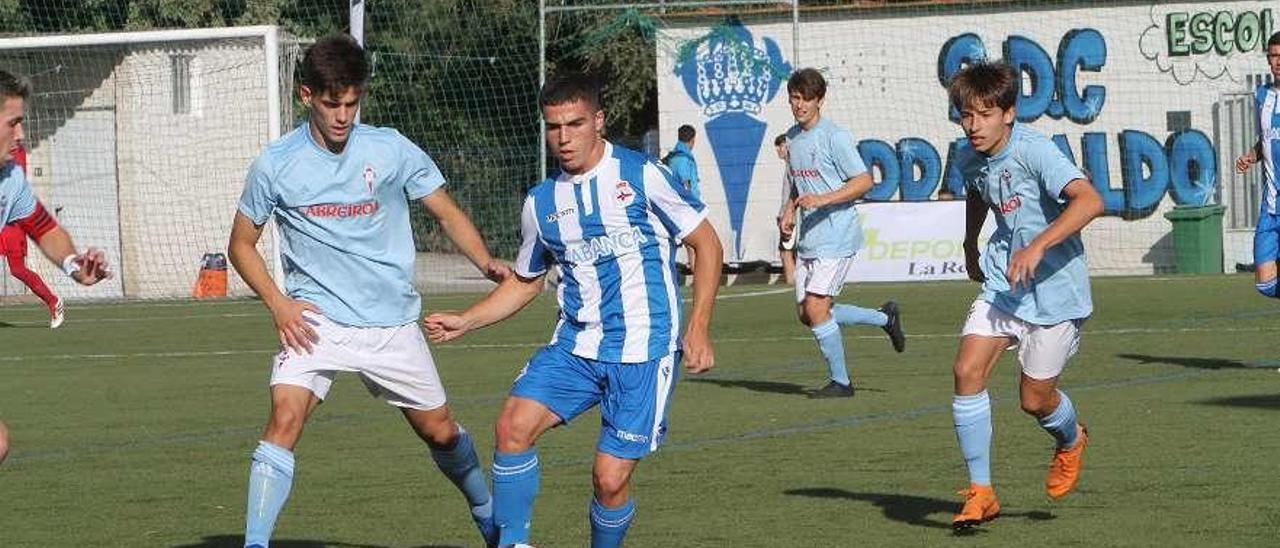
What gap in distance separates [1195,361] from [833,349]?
3036 millimetres

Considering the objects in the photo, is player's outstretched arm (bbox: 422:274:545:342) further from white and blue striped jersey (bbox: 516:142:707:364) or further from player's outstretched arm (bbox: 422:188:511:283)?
white and blue striped jersey (bbox: 516:142:707:364)

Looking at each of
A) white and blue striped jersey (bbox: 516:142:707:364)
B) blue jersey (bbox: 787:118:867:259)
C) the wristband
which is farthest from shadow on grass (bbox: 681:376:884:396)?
the wristband

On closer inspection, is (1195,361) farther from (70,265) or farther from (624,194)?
(70,265)

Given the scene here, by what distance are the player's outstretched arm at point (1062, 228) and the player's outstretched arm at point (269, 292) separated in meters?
2.57

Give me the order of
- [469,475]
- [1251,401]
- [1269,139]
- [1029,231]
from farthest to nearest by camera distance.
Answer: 1. [1269,139]
2. [1251,401]
3. [1029,231]
4. [469,475]

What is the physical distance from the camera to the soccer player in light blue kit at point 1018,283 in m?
8.45

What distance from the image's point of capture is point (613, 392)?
742 cm

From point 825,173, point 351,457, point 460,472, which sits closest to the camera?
point 460,472

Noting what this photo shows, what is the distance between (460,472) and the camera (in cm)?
801

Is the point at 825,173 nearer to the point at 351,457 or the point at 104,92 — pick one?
the point at 351,457

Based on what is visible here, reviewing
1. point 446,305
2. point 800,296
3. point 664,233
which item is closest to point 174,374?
point 800,296

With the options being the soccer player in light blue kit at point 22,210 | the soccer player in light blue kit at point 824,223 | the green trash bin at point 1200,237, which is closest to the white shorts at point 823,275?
the soccer player in light blue kit at point 824,223

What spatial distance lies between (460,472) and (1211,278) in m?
19.0

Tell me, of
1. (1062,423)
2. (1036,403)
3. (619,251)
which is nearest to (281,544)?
(619,251)
